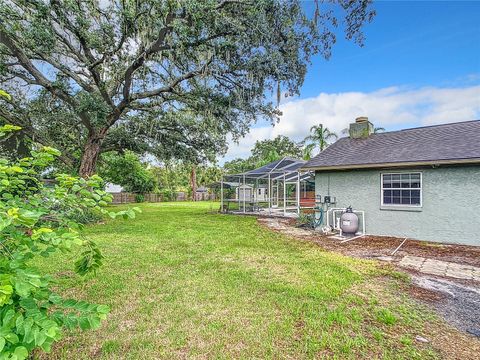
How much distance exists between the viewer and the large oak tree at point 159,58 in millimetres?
8359

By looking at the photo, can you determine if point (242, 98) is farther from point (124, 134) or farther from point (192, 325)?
point (192, 325)

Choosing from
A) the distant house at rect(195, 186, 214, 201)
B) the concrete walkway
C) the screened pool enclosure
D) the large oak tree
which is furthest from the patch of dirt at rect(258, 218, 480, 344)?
the distant house at rect(195, 186, 214, 201)

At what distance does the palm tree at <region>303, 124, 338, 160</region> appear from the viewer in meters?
28.2

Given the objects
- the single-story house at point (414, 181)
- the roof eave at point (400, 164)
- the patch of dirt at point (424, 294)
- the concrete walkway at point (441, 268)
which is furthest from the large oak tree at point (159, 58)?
the patch of dirt at point (424, 294)

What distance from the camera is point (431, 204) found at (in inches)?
304

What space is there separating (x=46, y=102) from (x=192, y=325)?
12562 millimetres

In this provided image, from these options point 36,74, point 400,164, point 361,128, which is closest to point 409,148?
point 400,164

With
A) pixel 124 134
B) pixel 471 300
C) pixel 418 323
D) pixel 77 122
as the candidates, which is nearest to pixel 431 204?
pixel 471 300

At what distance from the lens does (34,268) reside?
4.38 feet

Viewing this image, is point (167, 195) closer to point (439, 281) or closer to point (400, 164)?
point (400, 164)

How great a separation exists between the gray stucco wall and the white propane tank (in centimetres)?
58

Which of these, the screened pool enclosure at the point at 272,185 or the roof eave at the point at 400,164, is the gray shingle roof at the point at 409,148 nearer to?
the roof eave at the point at 400,164

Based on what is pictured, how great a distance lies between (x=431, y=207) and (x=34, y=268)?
9.33 metres

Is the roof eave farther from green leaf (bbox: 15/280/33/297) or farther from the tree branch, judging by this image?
the tree branch
